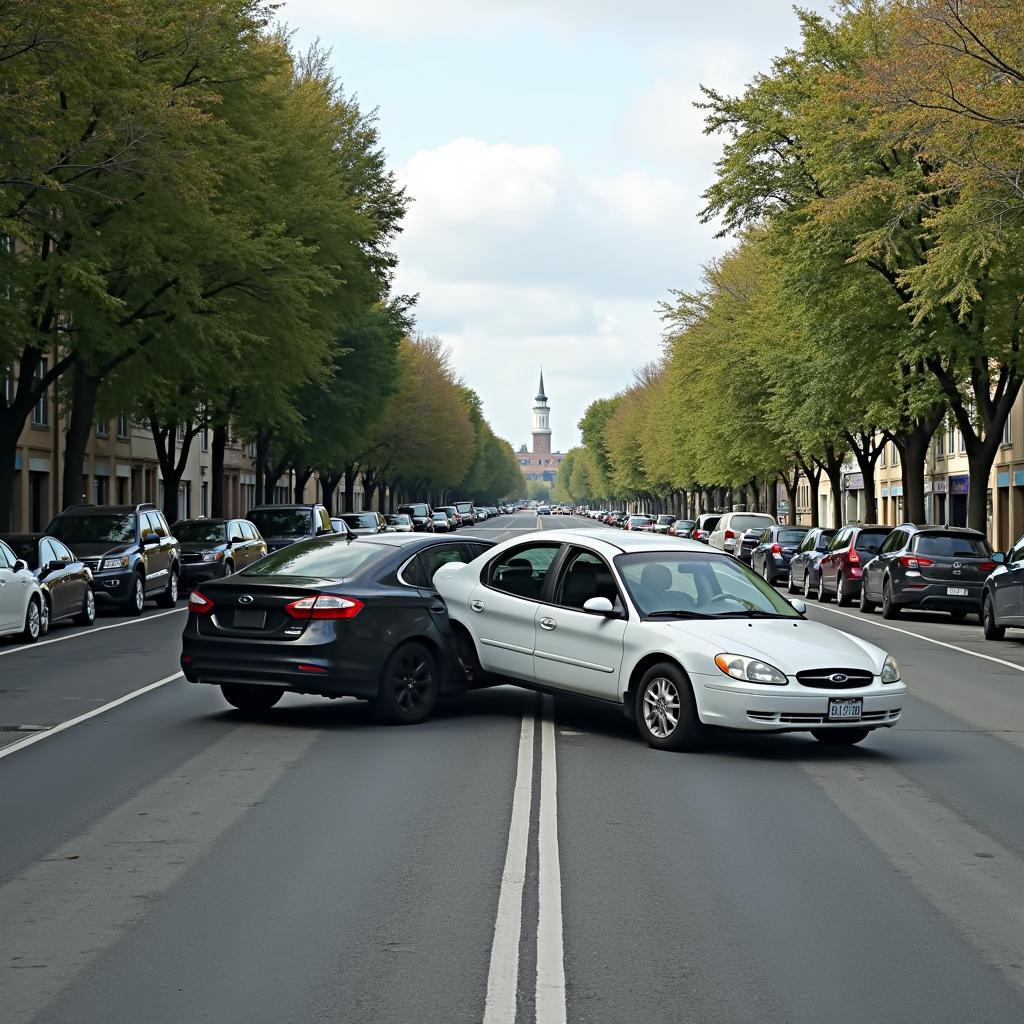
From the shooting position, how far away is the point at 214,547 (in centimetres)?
3519

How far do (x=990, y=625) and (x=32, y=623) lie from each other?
43.6 feet

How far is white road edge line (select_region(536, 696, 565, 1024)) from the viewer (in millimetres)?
5457

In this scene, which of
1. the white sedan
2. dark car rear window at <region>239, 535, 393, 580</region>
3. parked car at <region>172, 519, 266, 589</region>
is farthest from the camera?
parked car at <region>172, 519, 266, 589</region>

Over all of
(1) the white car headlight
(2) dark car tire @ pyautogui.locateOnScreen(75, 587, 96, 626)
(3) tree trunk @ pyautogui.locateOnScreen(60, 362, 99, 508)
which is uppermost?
(3) tree trunk @ pyautogui.locateOnScreen(60, 362, 99, 508)

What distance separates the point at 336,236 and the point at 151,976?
32782mm

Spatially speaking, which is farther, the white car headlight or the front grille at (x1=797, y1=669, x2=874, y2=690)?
the front grille at (x1=797, y1=669, x2=874, y2=690)

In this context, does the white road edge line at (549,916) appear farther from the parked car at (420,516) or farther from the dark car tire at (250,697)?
the parked car at (420,516)

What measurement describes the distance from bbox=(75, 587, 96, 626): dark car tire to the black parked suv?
5.25ft

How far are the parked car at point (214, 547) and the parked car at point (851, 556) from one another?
11.7m

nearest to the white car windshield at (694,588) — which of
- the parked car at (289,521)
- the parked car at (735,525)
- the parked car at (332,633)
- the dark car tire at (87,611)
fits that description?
the parked car at (332,633)

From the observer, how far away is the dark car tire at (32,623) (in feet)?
A: 73.2

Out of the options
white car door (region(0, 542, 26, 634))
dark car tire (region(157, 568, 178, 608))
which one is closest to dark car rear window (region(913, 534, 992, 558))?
dark car tire (region(157, 568, 178, 608))

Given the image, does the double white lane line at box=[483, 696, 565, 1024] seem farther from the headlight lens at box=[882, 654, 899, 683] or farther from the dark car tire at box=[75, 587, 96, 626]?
the dark car tire at box=[75, 587, 96, 626]

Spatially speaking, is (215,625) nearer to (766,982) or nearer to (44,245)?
(766,982)
